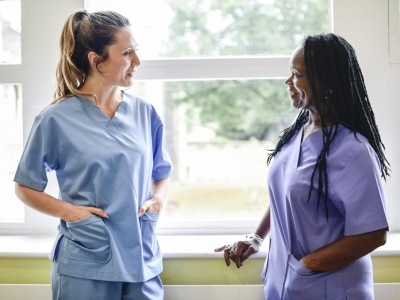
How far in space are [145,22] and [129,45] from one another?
52cm

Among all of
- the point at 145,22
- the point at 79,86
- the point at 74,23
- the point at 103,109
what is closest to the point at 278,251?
the point at 103,109

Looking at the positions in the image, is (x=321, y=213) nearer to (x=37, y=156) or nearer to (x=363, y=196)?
(x=363, y=196)

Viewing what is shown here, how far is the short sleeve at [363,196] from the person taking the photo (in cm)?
112

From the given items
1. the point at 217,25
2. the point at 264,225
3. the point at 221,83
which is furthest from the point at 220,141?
the point at 264,225

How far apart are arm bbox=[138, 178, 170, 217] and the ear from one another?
421mm

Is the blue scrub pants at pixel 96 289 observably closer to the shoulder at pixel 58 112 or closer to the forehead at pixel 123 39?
the shoulder at pixel 58 112

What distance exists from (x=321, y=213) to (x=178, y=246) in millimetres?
603

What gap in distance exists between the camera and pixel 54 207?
130cm

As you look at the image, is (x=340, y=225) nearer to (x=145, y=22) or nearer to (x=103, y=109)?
(x=103, y=109)

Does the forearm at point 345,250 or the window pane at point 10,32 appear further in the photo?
the window pane at point 10,32

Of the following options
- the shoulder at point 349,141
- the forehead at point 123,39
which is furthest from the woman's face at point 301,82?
the forehead at point 123,39

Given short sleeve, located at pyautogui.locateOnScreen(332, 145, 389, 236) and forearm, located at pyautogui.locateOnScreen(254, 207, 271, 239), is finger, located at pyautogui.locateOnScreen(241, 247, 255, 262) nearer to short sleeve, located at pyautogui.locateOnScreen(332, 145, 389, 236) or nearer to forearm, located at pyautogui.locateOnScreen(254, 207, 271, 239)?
forearm, located at pyautogui.locateOnScreen(254, 207, 271, 239)

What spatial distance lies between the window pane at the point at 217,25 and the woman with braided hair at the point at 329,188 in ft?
1.95

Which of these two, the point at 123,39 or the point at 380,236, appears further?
the point at 123,39
